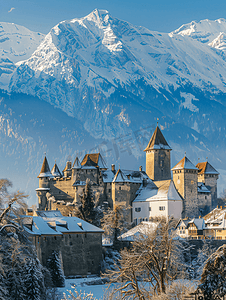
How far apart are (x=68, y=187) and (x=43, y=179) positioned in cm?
770

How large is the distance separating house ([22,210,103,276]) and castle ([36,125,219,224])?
21.3 metres

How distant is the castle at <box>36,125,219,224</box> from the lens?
293 ft

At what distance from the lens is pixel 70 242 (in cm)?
6250

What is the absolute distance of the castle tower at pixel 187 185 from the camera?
9000 cm

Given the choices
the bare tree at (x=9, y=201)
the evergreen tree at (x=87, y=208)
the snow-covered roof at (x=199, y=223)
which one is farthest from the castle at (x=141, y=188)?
the bare tree at (x=9, y=201)

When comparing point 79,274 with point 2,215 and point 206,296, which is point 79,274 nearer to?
point 2,215

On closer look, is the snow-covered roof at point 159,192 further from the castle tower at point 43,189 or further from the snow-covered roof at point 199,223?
the castle tower at point 43,189

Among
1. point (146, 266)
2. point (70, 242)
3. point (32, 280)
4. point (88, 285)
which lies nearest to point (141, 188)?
point (70, 242)

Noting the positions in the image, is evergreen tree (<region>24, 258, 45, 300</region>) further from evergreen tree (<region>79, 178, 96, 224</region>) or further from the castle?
the castle

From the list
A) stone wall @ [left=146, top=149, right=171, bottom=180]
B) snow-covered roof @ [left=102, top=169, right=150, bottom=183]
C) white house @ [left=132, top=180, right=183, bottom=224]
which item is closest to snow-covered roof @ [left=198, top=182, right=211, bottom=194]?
stone wall @ [left=146, top=149, right=171, bottom=180]

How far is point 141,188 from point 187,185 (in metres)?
8.55

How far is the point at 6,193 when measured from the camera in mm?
31219

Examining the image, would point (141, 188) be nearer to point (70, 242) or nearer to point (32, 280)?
point (70, 242)

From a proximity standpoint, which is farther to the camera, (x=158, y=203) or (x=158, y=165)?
(x=158, y=165)
